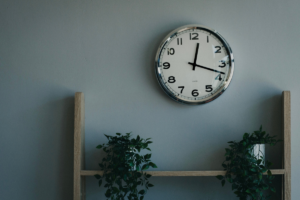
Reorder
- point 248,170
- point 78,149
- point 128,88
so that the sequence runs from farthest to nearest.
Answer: point 128,88
point 78,149
point 248,170

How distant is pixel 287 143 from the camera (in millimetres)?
1417

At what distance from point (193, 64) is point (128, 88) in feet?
1.35

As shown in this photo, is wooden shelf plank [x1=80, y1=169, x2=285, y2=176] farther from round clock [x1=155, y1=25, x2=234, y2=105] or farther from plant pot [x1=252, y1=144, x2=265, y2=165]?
round clock [x1=155, y1=25, x2=234, y2=105]

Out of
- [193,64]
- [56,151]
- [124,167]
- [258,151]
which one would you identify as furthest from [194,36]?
[56,151]

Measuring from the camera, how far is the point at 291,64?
1534mm

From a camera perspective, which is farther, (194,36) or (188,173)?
(194,36)

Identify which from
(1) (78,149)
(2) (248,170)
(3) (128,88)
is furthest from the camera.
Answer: (3) (128,88)

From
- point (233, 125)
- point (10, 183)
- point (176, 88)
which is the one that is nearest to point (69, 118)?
point (10, 183)

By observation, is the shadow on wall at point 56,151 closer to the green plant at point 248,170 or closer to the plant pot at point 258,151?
the green plant at point 248,170

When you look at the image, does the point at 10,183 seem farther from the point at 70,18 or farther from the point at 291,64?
the point at 291,64

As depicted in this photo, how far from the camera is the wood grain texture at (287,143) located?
140 centimetres

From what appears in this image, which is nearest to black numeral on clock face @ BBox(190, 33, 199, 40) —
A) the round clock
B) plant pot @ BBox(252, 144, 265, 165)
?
the round clock

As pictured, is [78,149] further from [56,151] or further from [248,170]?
[248,170]

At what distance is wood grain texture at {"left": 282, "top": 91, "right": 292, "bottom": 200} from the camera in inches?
55.2
